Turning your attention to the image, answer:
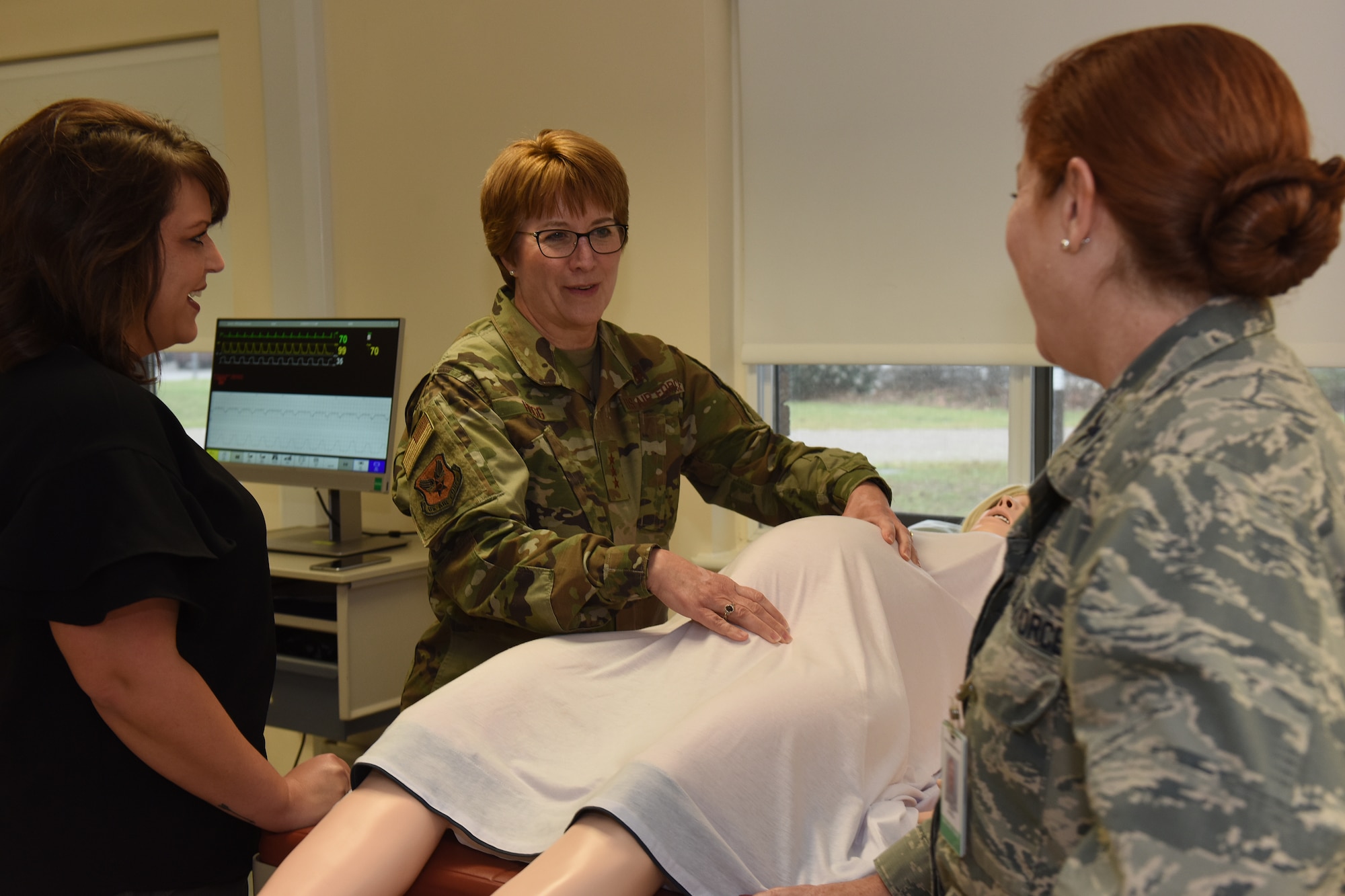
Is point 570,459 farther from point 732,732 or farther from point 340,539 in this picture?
point 340,539

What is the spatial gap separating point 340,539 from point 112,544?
Answer: 1.87 metres

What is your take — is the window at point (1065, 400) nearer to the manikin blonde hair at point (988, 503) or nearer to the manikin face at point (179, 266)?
the manikin blonde hair at point (988, 503)

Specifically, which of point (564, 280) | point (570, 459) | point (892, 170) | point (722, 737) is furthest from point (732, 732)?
point (892, 170)

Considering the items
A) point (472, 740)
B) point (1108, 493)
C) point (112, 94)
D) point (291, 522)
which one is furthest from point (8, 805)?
point (112, 94)

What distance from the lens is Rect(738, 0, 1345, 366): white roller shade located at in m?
2.54

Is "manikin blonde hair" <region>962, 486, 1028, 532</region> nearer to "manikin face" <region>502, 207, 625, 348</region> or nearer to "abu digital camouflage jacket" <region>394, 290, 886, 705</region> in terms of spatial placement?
"abu digital camouflage jacket" <region>394, 290, 886, 705</region>

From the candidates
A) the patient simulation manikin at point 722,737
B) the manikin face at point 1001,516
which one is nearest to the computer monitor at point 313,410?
the patient simulation manikin at point 722,737

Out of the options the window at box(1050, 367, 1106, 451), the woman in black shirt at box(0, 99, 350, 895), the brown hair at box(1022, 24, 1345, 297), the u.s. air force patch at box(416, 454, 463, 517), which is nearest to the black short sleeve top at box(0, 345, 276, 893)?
the woman in black shirt at box(0, 99, 350, 895)

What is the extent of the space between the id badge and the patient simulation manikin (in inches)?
15.2

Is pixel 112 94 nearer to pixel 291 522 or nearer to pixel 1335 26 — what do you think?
pixel 291 522

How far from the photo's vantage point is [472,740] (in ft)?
4.57

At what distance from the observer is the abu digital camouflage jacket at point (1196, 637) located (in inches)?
→ 24.8

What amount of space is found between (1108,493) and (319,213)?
3.02 m

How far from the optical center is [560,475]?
1.88 m
